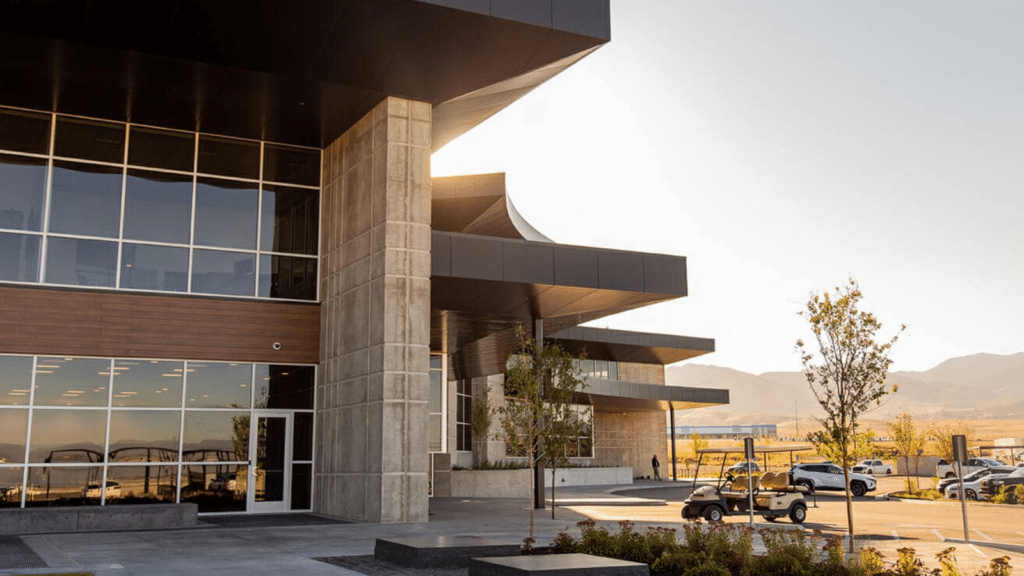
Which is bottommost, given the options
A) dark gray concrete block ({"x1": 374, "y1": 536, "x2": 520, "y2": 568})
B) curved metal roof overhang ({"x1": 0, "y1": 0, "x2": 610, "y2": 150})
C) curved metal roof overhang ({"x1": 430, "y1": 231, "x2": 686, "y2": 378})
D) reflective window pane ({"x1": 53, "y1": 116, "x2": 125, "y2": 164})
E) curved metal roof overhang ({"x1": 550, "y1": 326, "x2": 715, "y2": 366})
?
dark gray concrete block ({"x1": 374, "y1": 536, "x2": 520, "y2": 568})

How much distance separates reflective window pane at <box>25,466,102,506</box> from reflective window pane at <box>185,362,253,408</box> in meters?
2.61

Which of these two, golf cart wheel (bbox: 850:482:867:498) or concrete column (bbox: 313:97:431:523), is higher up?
concrete column (bbox: 313:97:431:523)

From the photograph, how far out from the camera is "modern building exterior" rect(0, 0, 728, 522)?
19.3 meters

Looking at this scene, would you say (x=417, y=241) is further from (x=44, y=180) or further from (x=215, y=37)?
(x=44, y=180)

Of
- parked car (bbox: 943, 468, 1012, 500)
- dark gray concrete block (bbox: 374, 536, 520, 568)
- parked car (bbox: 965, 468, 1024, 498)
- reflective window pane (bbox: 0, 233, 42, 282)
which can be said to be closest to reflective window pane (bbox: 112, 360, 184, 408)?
reflective window pane (bbox: 0, 233, 42, 282)

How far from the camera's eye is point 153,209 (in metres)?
22.6

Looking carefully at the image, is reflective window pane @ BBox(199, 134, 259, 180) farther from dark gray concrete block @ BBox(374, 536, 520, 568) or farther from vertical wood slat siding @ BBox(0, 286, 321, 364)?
dark gray concrete block @ BBox(374, 536, 520, 568)

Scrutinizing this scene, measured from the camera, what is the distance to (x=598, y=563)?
10.5m

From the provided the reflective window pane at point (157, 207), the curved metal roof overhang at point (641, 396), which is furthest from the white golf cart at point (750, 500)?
the curved metal roof overhang at point (641, 396)

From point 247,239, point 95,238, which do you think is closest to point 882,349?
point 247,239

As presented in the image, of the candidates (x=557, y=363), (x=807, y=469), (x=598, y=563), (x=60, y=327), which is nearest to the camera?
(x=598, y=563)

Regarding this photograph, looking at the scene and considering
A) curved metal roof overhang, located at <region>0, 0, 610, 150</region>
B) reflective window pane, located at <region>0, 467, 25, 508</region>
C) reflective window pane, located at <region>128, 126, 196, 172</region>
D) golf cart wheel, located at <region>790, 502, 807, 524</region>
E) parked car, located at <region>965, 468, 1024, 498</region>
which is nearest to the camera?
curved metal roof overhang, located at <region>0, 0, 610, 150</region>

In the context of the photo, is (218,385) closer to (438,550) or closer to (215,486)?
(215,486)

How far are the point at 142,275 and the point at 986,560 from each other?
60.9 feet
